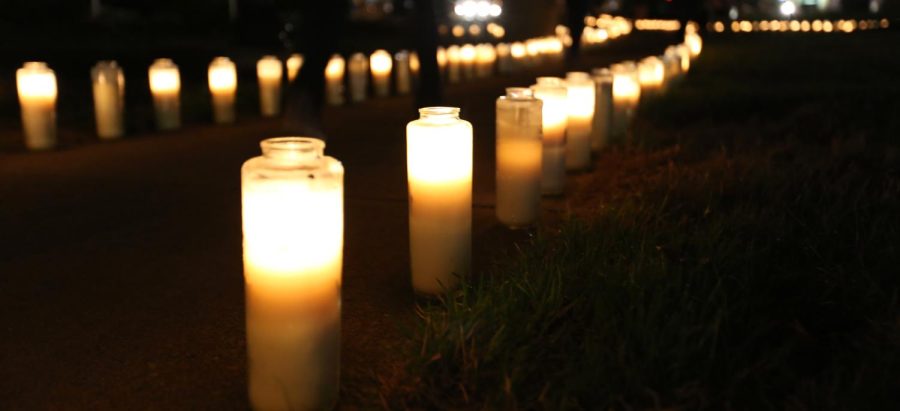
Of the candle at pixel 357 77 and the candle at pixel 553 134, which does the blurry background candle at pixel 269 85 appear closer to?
the candle at pixel 357 77

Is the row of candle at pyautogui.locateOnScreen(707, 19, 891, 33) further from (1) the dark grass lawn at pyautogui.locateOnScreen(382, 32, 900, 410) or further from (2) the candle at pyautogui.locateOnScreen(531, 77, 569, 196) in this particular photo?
(1) the dark grass lawn at pyautogui.locateOnScreen(382, 32, 900, 410)

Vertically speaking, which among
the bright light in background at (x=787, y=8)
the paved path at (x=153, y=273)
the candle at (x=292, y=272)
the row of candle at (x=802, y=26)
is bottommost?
the paved path at (x=153, y=273)

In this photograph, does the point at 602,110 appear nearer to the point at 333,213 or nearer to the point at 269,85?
the point at 269,85

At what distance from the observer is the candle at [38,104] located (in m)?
10.3

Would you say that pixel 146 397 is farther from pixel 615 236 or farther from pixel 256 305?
pixel 615 236

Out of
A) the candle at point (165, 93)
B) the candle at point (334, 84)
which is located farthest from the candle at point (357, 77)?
the candle at point (165, 93)

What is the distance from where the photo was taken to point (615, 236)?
557 cm

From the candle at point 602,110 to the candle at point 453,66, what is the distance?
→ 10338 millimetres

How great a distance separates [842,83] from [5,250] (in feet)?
46.8

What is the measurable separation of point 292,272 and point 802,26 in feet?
161

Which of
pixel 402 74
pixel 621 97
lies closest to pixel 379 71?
pixel 402 74

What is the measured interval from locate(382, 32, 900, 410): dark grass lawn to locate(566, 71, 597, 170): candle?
27.2 inches

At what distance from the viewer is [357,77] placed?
16094mm

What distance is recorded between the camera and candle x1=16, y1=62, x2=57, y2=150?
33.9ft
